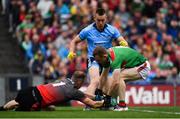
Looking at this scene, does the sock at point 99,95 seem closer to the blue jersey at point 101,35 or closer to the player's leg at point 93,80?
the player's leg at point 93,80

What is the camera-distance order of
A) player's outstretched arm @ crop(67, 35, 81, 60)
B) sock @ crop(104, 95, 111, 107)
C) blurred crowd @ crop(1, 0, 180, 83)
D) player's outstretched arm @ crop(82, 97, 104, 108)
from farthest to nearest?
blurred crowd @ crop(1, 0, 180, 83) < player's outstretched arm @ crop(67, 35, 81, 60) < sock @ crop(104, 95, 111, 107) < player's outstretched arm @ crop(82, 97, 104, 108)

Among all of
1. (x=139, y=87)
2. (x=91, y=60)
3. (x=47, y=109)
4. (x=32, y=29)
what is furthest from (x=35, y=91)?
(x=32, y=29)

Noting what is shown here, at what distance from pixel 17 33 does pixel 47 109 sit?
38.3 feet

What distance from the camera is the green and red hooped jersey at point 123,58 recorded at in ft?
62.0

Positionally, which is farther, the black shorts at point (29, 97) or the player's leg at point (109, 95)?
the player's leg at point (109, 95)

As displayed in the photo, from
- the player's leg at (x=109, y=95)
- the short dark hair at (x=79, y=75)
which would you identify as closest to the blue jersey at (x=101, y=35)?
the player's leg at (x=109, y=95)

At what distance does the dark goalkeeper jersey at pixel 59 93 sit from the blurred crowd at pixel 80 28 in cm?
975

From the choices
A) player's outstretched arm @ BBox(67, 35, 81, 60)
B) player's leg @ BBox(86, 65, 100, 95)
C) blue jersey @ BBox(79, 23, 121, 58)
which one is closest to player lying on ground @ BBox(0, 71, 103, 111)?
player's leg @ BBox(86, 65, 100, 95)

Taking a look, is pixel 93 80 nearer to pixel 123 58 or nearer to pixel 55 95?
pixel 123 58

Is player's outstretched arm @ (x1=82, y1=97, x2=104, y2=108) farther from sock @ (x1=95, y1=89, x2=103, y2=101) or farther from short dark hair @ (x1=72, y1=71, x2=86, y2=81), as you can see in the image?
sock @ (x1=95, y1=89, x2=103, y2=101)

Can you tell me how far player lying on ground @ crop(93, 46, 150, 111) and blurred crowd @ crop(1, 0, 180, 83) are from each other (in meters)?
8.82

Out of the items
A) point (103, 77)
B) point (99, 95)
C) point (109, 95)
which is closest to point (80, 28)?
point (99, 95)

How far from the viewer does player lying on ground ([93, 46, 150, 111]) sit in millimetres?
18672

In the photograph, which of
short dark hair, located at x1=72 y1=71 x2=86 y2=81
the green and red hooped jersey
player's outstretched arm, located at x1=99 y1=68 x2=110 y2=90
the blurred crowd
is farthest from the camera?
the blurred crowd
